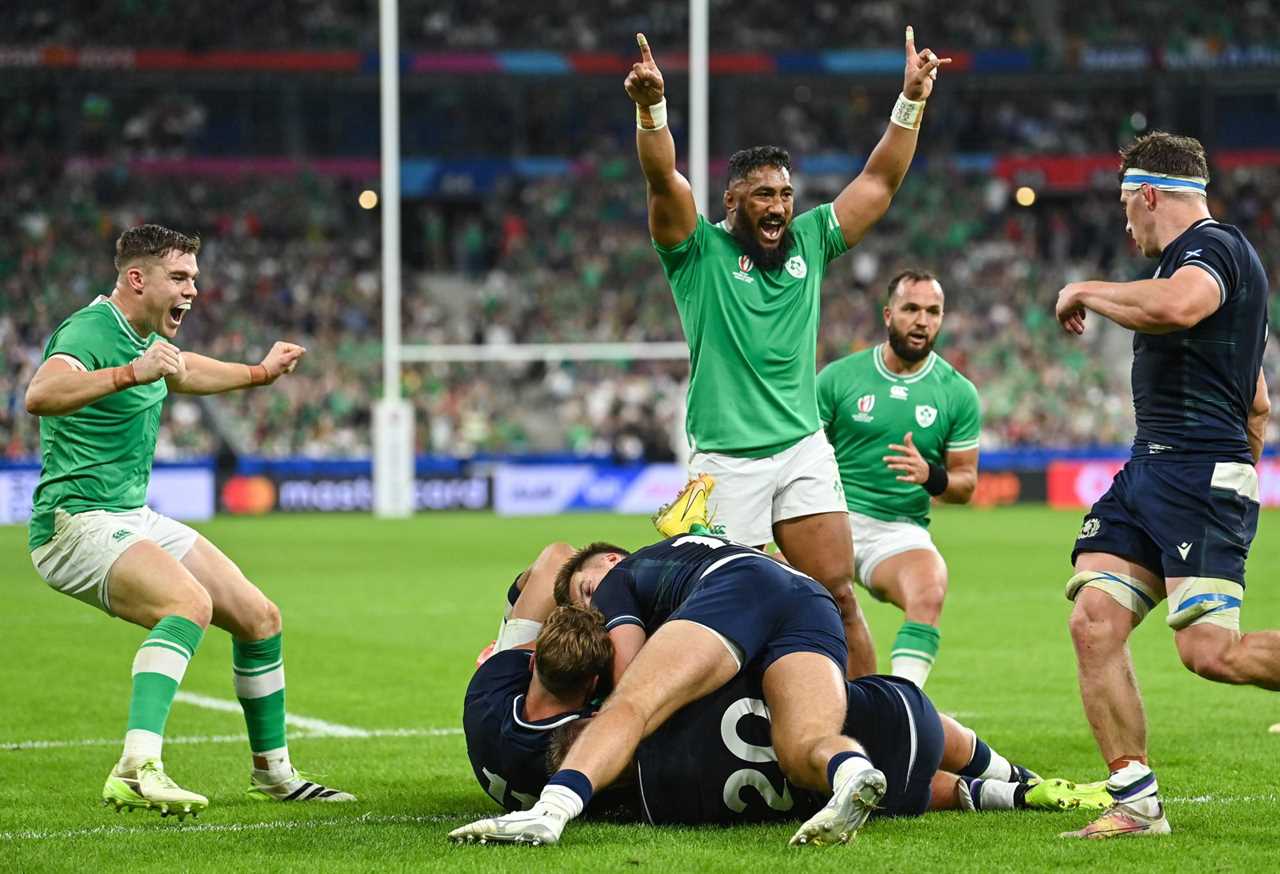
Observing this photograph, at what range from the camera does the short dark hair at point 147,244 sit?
7066 mm

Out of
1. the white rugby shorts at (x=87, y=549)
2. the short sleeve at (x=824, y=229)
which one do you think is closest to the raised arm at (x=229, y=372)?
the white rugby shorts at (x=87, y=549)

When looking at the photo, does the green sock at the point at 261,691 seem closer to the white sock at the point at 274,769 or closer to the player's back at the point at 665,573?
the white sock at the point at 274,769

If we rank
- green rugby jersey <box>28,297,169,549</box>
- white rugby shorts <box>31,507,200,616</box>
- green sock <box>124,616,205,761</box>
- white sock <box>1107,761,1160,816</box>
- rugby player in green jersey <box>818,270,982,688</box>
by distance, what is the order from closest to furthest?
white sock <box>1107,761,1160,816</box> → green sock <box>124,616,205,761</box> → white rugby shorts <box>31,507,200,616</box> → green rugby jersey <box>28,297,169,549</box> → rugby player in green jersey <box>818,270,982,688</box>

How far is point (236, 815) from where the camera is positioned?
671 cm

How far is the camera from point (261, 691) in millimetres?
7285

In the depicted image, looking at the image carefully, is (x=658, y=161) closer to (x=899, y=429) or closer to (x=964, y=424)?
(x=899, y=429)

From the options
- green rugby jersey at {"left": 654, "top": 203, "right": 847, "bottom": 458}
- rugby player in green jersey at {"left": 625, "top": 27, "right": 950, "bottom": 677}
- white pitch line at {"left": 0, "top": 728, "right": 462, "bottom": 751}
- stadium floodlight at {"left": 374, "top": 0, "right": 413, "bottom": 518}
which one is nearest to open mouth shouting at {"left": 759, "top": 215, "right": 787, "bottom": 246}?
rugby player in green jersey at {"left": 625, "top": 27, "right": 950, "bottom": 677}

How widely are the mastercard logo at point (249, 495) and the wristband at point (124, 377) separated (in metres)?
22.6

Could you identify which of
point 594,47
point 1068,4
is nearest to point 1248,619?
point 594,47

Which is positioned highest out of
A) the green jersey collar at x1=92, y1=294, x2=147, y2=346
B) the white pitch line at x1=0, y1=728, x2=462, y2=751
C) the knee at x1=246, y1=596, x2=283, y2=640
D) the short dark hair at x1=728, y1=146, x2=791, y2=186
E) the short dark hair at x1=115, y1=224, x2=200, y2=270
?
the short dark hair at x1=728, y1=146, x2=791, y2=186

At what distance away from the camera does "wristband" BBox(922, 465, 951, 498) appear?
8.91 m

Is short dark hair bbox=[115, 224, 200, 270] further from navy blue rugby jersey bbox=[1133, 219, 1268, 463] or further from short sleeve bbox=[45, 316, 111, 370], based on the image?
navy blue rugby jersey bbox=[1133, 219, 1268, 463]

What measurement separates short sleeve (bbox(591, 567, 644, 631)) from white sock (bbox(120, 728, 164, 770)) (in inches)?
66.4

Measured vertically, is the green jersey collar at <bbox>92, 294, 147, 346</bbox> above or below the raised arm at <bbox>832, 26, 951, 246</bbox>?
below
